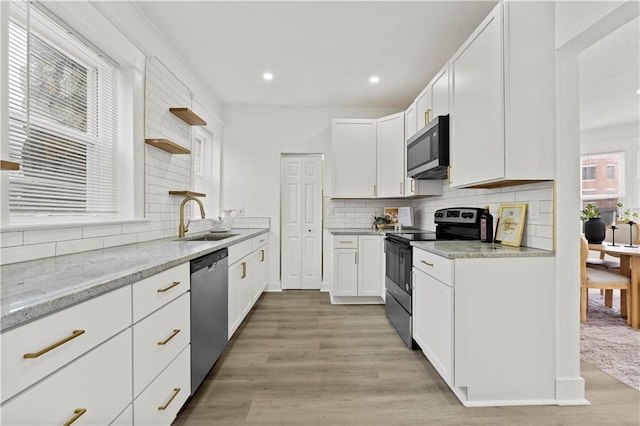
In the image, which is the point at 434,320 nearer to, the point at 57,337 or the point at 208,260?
the point at 208,260

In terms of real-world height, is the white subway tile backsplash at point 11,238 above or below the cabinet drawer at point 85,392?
above

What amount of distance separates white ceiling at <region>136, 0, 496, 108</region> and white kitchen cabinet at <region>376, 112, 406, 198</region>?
439 millimetres

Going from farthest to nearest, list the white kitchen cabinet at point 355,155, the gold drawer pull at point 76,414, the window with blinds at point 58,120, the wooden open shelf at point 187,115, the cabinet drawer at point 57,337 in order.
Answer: the white kitchen cabinet at point 355,155, the wooden open shelf at point 187,115, the window with blinds at point 58,120, the gold drawer pull at point 76,414, the cabinet drawer at point 57,337

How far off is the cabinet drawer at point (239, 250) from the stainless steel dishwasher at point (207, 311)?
0.16 m

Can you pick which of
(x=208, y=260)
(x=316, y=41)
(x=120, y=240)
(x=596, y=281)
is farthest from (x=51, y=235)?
(x=596, y=281)

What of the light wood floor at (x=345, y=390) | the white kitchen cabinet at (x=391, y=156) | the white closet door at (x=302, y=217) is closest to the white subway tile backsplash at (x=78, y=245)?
the light wood floor at (x=345, y=390)

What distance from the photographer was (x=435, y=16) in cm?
229

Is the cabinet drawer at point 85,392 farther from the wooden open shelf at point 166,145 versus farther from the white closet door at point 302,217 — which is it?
the white closet door at point 302,217

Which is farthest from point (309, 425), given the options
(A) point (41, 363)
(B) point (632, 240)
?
(B) point (632, 240)

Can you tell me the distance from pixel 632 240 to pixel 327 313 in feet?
12.3

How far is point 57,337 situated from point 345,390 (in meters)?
1.59

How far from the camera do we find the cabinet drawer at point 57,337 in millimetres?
688

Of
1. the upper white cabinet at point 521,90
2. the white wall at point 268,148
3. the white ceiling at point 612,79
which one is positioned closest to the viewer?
the upper white cabinet at point 521,90

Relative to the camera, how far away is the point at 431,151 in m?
2.54
